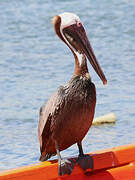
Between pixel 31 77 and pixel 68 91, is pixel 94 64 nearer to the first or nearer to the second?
pixel 68 91

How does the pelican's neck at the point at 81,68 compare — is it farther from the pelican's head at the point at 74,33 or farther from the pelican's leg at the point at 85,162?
the pelican's leg at the point at 85,162

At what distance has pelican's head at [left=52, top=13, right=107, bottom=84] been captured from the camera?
4.14m

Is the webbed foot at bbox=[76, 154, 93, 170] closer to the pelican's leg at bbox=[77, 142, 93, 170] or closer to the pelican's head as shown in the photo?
the pelican's leg at bbox=[77, 142, 93, 170]

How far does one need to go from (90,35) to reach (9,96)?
12.5 feet

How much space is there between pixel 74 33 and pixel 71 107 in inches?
22.9

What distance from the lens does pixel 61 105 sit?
399 centimetres

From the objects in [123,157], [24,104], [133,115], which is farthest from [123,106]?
[123,157]

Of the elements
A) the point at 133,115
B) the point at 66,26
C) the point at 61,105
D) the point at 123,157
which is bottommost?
the point at 133,115

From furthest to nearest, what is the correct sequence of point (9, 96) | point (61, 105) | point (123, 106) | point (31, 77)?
point (31, 77) → point (9, 96) → point (123, 106) → point (61, 105)

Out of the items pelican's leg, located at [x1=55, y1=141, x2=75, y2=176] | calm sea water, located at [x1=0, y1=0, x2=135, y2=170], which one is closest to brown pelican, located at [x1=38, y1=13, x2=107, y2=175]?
pelican's leg, located at [x1=55, y1=141, x2=75, y2=176]

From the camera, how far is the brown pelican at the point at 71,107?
398cm

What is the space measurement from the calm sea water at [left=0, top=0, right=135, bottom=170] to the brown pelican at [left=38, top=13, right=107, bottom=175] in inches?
68.2

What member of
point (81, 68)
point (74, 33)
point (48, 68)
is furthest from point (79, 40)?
point (48, 68)

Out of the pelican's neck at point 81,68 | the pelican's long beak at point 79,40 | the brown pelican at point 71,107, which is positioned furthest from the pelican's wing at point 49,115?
the pelican's long beak at point 79,40
